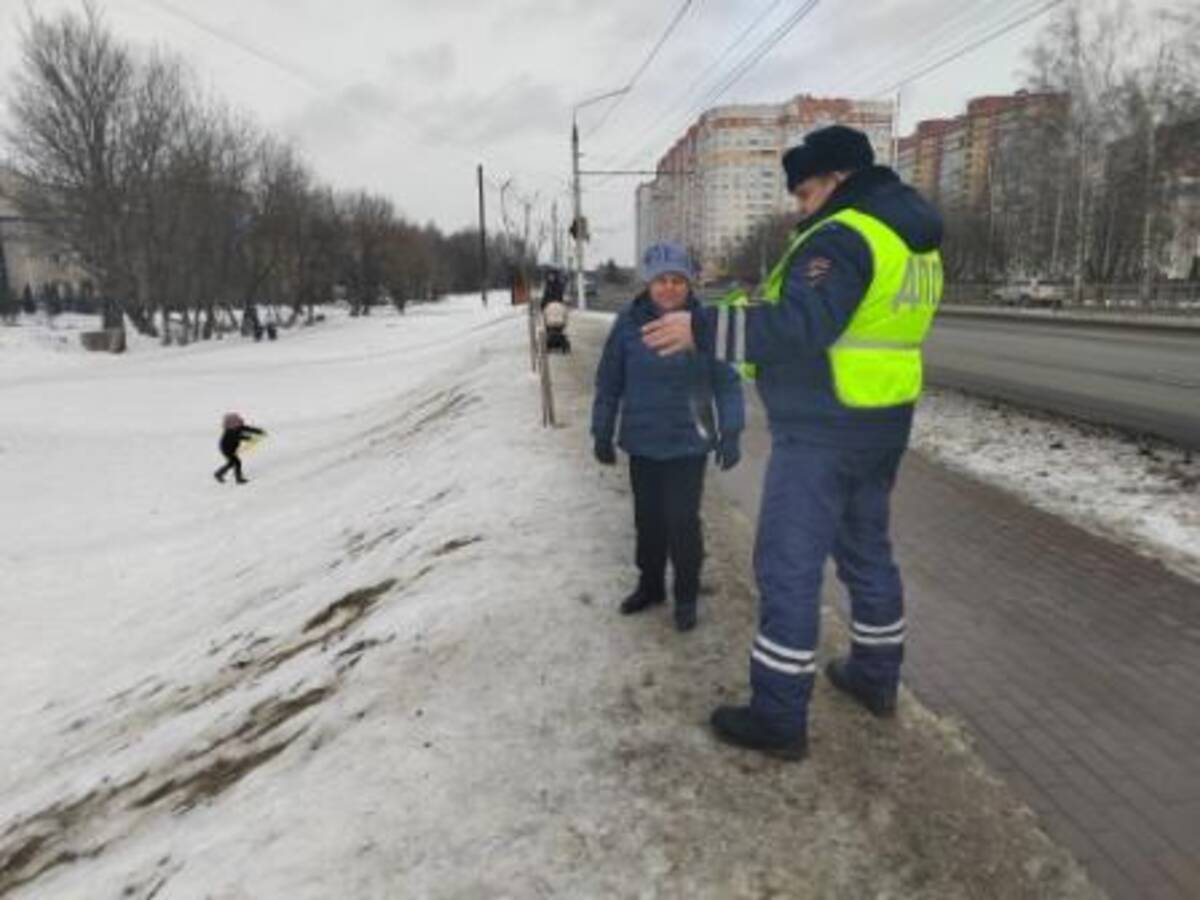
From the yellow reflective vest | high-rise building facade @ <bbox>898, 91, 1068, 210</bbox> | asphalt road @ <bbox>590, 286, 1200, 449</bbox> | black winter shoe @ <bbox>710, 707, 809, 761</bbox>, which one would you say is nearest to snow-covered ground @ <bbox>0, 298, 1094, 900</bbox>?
black winter shoe @ <bbox>710, 707, 809, 761</bbox>

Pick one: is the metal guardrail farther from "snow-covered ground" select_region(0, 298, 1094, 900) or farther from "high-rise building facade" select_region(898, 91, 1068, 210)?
"snow-covered ground" select_region(0, 298, 1094, 900)

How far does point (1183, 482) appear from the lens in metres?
7.30

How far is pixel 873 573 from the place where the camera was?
3.49 metres

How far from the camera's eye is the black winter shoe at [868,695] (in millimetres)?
3707

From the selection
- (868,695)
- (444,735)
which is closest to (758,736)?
(868,695)

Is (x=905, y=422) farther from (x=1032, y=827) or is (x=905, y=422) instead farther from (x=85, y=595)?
(x=85, y=595)

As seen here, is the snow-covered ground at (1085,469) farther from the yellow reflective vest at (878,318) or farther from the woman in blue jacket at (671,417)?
the yellow reflective vest at (878,318)

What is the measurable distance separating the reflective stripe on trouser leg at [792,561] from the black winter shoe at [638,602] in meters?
1.50

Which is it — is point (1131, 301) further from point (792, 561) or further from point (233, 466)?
point (792, 561)

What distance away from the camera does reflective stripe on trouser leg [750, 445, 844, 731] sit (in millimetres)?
3094

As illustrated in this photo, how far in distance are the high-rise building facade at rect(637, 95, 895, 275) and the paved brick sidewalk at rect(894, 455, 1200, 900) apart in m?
23.0

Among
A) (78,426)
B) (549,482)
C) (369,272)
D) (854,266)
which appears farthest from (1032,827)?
(369,272)

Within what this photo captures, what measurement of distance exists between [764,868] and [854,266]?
1824mm

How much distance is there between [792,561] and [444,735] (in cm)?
155
